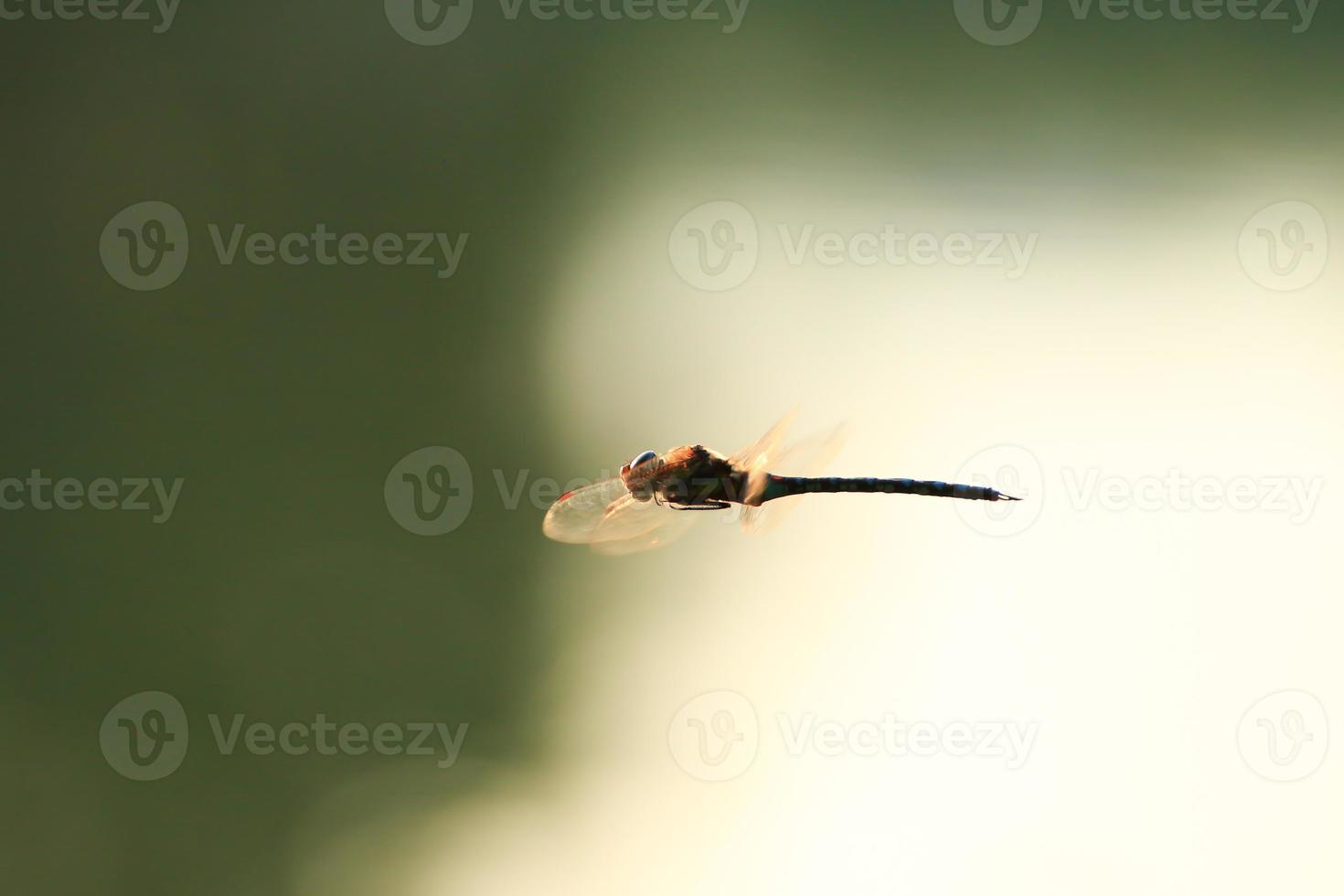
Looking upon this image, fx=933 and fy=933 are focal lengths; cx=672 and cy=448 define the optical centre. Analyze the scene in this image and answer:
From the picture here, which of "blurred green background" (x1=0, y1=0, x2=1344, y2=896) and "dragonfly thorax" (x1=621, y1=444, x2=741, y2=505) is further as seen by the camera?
"blurred green background" (x1=0, y1=0, x2=1344, y2=896)

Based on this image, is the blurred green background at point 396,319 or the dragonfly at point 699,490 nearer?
the dragonfly at point 699,490

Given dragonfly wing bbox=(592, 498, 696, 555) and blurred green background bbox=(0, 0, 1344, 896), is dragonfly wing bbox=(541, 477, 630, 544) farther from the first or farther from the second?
blurred green background bbox=(0, 0, 1344, 896)

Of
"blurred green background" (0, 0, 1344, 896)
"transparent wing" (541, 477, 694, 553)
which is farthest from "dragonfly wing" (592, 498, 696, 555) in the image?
"blurred green background" (0, 0, 1344, 896)

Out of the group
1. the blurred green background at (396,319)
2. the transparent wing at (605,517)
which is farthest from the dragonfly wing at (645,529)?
the blurred green background at (396,319)

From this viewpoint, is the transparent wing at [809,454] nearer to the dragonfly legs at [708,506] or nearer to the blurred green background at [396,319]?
the dragonfly legs at [708,506]

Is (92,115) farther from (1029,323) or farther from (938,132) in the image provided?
(1029,323)

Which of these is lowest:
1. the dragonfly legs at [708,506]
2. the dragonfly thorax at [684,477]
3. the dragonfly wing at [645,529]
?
the dragonfly wing at [645,529]

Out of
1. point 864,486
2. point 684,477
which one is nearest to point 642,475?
point 684,477
